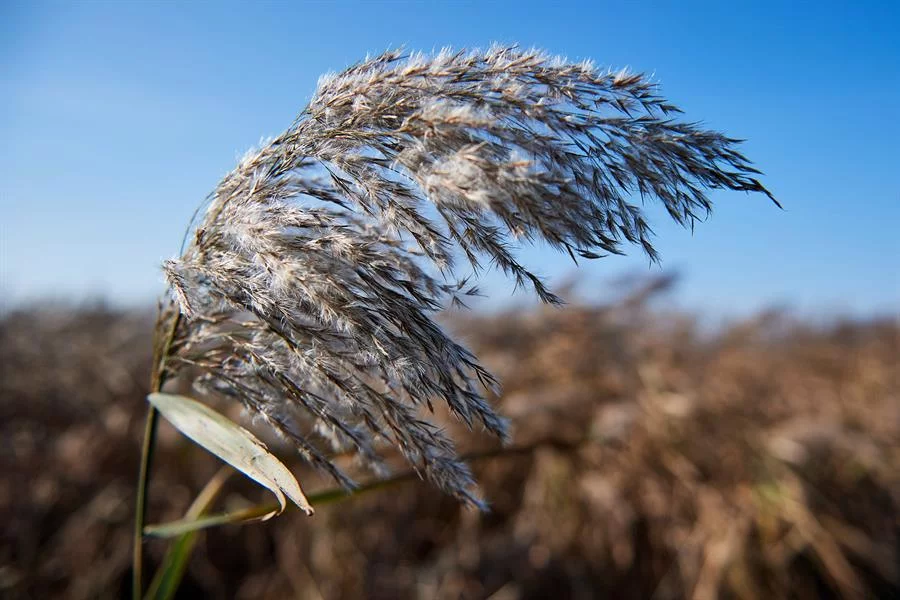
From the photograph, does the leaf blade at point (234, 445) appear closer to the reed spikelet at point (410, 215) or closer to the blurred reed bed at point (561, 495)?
the reed spikelet at point (410, 215)

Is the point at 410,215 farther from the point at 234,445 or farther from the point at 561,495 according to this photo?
the point at 561,495

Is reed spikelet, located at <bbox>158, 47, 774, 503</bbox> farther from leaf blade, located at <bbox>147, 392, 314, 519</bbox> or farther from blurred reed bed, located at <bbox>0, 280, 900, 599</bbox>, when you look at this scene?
blurred reed bed, located at <bbox>0, 280, 900, 599</bbox>

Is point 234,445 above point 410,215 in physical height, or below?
below

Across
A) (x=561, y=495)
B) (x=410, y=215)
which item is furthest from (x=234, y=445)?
(x=561, y=495)

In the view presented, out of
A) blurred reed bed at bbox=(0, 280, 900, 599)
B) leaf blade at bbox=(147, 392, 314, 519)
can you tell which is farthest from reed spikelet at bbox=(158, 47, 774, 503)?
blurred reed bed at bbox=(0, 280, 900, 599)

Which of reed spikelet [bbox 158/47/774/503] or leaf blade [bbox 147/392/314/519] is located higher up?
reed spikelet [bbox 158/47/774/503]

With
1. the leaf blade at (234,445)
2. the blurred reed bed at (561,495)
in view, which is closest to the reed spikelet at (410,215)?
the leaf blade at (234,445)
